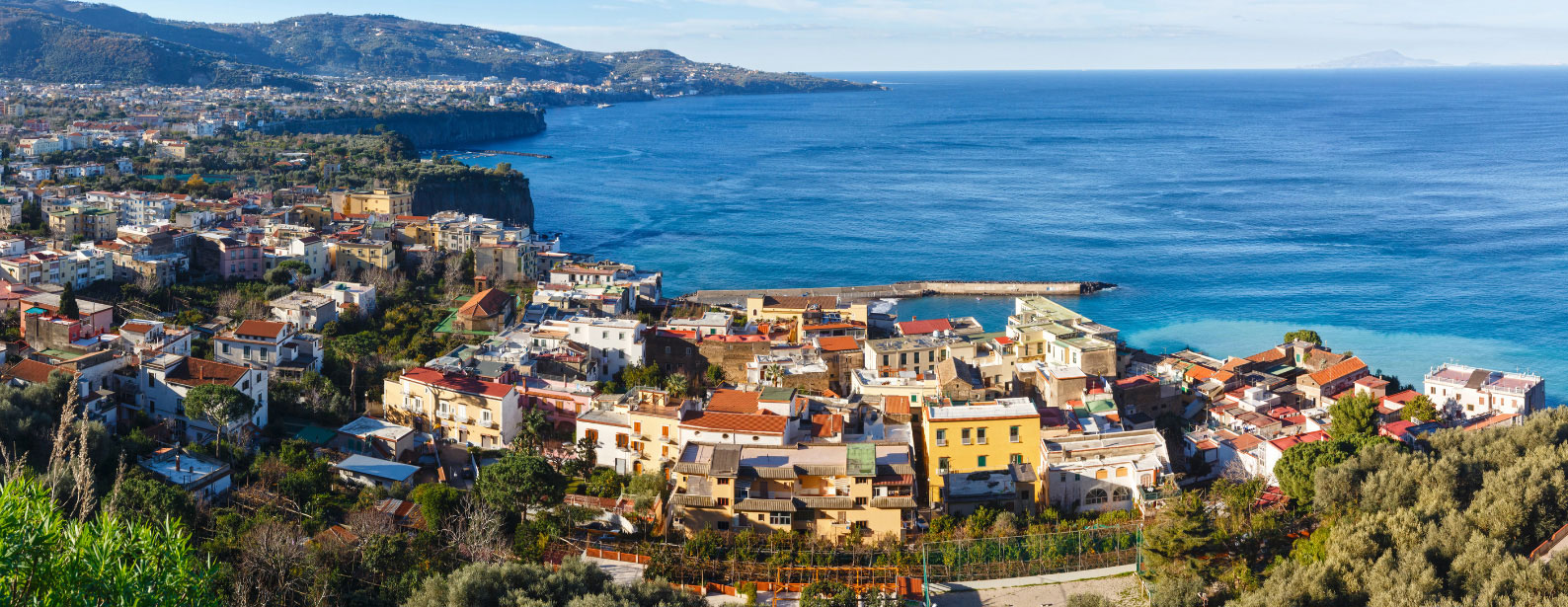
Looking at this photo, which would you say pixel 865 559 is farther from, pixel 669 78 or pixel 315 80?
pixel 669 78

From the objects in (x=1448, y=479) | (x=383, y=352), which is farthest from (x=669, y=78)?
(x=1448, y=479)

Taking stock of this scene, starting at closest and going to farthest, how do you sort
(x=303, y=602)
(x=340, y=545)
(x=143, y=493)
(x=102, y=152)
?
(x=303, y=602), (x=340, y=545), (x=143, y=493), (x=102, y=152)

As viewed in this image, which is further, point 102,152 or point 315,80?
point 315,80

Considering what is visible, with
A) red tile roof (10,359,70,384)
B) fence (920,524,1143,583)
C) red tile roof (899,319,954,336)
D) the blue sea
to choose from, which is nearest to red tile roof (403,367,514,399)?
red tile roof (10,359,70,384)

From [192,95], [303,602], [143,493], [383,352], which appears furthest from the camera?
[192,95]

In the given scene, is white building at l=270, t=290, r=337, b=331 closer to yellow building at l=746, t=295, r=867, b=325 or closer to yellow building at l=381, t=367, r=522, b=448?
yellow building at l=381, t=367, r=522, b=448

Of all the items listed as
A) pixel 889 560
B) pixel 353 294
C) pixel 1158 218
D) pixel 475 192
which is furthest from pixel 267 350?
pixel 1158 218
